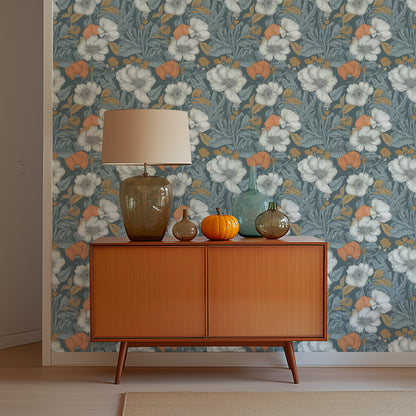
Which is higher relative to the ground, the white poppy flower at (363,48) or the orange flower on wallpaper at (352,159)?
the white poppy flower at (363,48)

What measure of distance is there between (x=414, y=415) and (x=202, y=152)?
1781 millimetres

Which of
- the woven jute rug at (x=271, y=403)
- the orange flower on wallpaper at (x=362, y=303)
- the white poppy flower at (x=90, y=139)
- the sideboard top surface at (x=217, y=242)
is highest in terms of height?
the white poppy flower at (x=90, y=139)

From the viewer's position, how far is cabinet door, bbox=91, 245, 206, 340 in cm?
304

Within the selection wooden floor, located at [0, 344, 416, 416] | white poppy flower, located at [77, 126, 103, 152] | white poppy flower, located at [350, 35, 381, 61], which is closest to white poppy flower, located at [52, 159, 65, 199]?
Result: white poppy flower, located at [77, 126, 103, 152]

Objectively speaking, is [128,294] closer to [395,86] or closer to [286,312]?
[286,312]

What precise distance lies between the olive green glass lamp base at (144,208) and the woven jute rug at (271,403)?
82 centimetres

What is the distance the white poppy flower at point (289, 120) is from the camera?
3477 mm

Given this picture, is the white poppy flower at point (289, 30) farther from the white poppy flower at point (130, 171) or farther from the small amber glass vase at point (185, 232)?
the small amber glass vase at point (185, 232)

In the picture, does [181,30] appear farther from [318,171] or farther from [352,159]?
[352,159]

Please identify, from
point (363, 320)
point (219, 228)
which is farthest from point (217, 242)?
point (363, 320)

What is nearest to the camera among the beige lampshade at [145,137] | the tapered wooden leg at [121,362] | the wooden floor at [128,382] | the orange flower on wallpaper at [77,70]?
the wooden floor at [128,382]

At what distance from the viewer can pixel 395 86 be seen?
11.4ft

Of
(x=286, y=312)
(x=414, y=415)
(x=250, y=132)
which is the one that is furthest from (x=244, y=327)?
(x=250, y=132)

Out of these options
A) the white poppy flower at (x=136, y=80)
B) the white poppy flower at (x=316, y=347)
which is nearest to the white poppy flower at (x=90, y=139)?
the white poppy flower at (x=136, y=80)
